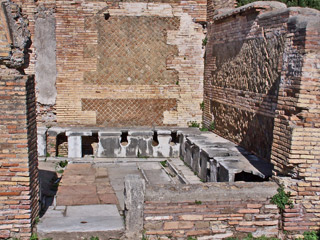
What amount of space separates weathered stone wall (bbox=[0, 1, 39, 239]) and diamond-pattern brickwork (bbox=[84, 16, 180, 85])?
5.74m

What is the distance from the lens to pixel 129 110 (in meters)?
11.1

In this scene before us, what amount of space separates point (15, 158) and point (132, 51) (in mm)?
6526

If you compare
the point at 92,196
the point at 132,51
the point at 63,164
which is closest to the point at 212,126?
the point at 132,51

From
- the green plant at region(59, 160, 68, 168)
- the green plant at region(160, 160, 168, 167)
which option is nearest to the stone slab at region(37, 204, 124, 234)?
the green plant at region(59, 160, 68, 168)

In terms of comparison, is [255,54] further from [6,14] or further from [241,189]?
[6,14]

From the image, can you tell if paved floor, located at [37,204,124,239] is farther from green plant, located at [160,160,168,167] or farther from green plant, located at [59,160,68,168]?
green plant, located at [160,160,168,167]

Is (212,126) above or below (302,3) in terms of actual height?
below

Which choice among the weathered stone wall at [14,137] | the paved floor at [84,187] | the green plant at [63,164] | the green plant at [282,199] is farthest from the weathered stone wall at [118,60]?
the green plant at [282,199]

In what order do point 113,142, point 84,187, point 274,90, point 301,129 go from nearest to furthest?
1. point 301,129
2. point 274,90
3. point 84,187
4. point 113,142

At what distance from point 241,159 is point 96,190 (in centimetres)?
272

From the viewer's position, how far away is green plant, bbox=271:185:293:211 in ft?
17.4

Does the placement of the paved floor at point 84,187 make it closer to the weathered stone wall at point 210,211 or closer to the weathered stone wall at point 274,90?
the weathered stone wall at point 210,211

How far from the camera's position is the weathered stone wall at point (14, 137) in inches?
191

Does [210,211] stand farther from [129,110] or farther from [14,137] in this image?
[129,110]
